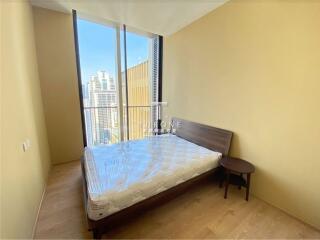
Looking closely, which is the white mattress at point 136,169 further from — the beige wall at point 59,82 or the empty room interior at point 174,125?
the beige wall at point 59,82

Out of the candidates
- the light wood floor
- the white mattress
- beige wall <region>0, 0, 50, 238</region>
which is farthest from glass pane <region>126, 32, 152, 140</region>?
the light wood floor

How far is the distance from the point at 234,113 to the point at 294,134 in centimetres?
77

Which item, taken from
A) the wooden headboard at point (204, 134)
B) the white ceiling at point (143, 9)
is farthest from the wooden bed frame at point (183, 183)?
the white ceiling at point (143, 9)

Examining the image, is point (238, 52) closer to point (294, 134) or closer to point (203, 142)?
point (294, 134)

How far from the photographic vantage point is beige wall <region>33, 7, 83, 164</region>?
2707 mm

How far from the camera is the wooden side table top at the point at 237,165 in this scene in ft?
6.65

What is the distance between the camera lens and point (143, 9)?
2.61 m

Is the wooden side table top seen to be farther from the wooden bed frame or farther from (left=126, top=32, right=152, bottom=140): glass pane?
(left=126, top=32, right=152, bottom=140): glass pane

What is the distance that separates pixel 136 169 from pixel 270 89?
1.95m

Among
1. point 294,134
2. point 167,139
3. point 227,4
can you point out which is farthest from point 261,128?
point 227,4

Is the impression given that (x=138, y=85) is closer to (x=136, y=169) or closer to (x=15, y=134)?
(x=136, y=169)

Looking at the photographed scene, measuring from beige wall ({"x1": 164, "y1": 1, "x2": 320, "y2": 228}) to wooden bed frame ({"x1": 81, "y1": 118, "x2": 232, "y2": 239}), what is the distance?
0.16 metres

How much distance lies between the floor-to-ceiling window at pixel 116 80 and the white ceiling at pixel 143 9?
1.51 ft

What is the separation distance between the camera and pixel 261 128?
2084mm
